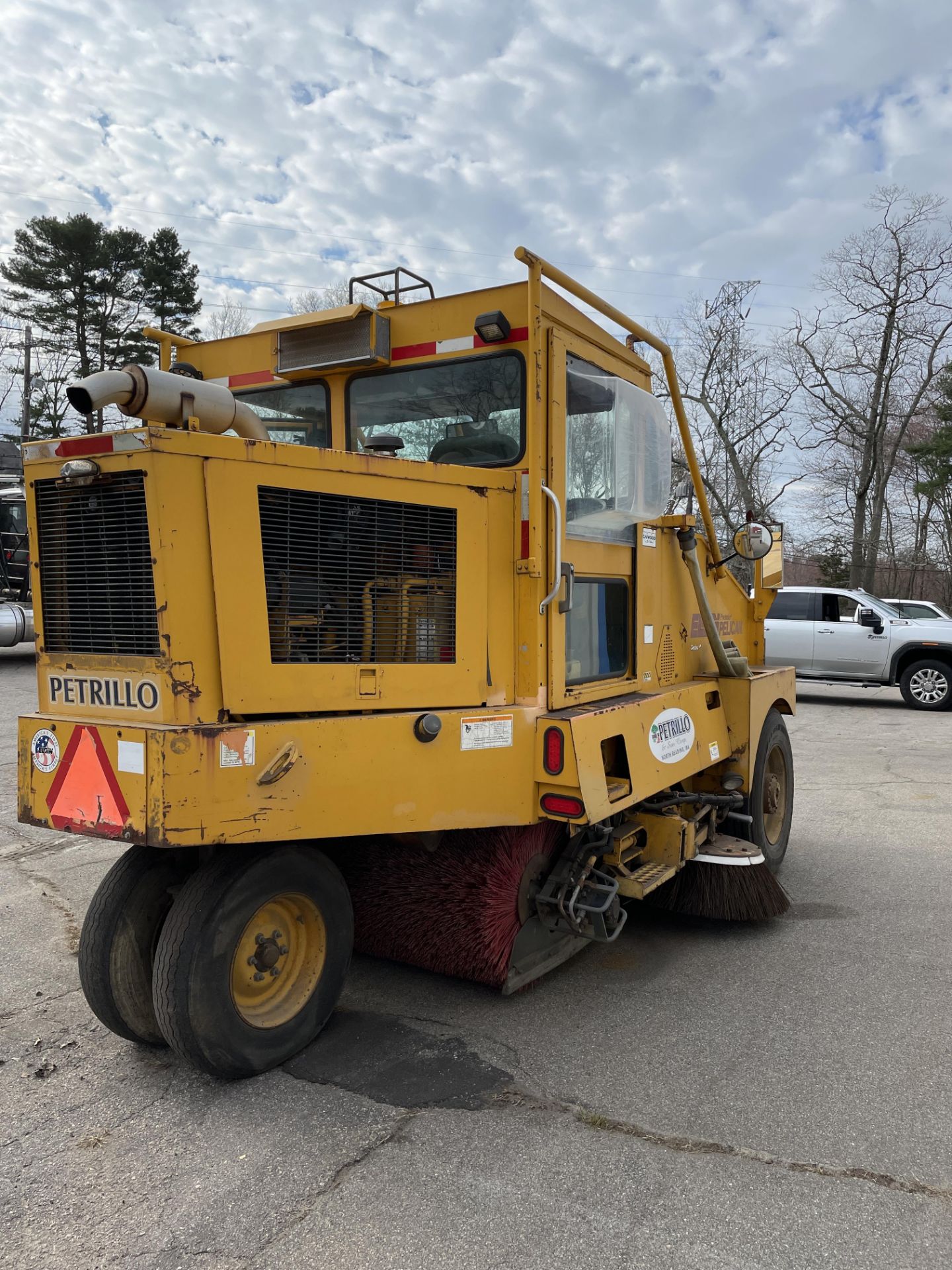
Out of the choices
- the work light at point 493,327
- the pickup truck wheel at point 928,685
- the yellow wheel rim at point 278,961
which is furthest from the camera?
the pickup truck wheel at point 928,685

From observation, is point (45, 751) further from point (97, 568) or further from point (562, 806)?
point (562, 806)

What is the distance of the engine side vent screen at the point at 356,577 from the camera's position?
2781 mm

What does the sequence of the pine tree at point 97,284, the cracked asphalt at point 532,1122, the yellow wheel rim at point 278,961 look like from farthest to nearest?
the pine tree at point 97,284, the yellow wheel rim at point 278,961, the cracked asphalt at point 532,1122

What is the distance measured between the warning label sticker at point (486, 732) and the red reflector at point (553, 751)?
14cm

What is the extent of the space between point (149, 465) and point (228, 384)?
1761 millimetres

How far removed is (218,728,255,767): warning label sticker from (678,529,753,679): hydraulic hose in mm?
2592

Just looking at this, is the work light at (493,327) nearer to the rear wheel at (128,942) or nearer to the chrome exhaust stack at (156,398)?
the chrome exhaust stack at (156,398)

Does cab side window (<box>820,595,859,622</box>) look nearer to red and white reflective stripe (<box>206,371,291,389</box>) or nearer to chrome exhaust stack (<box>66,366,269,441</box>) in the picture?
red and white reflective stripe (<box>206,371,291,389</box>)

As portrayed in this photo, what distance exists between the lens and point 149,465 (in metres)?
2.52

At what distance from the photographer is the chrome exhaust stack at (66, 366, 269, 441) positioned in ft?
8.64

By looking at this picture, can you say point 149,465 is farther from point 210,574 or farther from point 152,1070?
point 152,1070

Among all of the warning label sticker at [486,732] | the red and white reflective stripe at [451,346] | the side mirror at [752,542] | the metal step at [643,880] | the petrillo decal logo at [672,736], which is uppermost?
the red and white reflective stripe at [451,346]

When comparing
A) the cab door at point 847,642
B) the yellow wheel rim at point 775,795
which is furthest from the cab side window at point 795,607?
the yellow wheel rim at point 775,795

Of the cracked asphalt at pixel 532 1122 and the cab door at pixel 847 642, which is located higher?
the cab door at pixel 847 642
